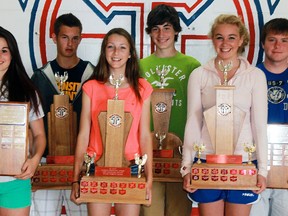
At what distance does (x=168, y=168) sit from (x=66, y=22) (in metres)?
1.00

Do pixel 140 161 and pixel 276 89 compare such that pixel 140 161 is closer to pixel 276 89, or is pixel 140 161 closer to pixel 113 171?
pixel 113 171

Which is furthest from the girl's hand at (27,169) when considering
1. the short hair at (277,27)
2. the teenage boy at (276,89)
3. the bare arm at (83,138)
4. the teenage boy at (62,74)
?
the short hair at (277,27)

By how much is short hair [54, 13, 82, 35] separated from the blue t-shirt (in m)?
1.09

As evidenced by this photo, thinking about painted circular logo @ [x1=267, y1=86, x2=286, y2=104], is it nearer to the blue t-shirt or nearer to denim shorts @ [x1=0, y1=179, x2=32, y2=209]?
the blue t-shirt

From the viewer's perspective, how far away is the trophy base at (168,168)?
254 centimetres

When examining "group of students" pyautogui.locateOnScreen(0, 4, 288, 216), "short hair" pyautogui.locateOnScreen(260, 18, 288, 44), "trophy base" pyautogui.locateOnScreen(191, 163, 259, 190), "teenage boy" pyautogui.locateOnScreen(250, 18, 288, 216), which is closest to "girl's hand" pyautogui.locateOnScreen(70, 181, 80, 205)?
"group of students" pyautogui.locateOnScreen(0, 4, 288, 216)

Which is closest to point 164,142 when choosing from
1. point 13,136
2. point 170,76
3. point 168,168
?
point 168,168

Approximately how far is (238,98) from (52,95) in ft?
3.48

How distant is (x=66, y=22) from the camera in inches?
112

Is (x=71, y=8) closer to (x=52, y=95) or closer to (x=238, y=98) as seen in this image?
(x=52, y=95)

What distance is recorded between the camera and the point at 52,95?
281 centimetres

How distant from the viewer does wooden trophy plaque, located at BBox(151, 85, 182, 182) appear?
254 cm

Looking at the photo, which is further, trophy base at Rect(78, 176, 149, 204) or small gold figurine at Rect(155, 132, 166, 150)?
small gold figurine at Rect(155, 132, 166, 150)

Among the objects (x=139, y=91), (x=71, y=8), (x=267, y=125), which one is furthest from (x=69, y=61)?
(x=267, y=125)
